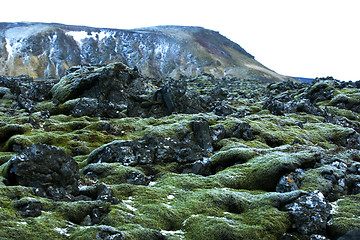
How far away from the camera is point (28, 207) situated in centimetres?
1413

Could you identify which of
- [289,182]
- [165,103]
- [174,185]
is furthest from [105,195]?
[165,103]

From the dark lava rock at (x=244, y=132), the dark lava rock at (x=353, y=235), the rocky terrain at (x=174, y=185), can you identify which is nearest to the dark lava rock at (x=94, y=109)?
the rocky terrain at (x=174, y=185)

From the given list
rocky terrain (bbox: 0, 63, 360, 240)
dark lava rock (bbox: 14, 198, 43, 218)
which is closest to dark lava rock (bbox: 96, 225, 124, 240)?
rocky terrain (bbox: 0, 63, 360, 240)

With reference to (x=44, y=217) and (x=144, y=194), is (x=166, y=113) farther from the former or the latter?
(x=44, y=217)

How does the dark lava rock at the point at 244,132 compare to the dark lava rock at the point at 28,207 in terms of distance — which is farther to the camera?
the dark lava rock at the point at 244,132

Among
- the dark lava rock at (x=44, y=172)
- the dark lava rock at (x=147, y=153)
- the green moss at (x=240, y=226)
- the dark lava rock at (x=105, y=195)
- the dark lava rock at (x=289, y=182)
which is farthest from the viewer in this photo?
the dark lava rock at (x=147, y=153)

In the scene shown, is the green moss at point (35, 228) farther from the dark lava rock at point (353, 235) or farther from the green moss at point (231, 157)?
the green moss at point (231, 157)

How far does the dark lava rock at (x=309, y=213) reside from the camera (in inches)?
630

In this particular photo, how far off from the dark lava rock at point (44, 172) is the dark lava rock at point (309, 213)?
13217 mm

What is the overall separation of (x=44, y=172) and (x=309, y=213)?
628 inches

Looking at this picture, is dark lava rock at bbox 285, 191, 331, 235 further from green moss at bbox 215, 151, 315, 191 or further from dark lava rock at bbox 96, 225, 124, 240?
dark lava rock at bbox 96, 225, 124, 240

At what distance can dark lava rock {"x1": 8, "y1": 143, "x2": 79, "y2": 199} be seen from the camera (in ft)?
58.1

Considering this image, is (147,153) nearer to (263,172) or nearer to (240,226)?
(263,172)

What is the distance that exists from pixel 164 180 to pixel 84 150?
12903 millimetres
